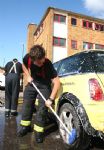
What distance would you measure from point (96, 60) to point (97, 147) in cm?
149

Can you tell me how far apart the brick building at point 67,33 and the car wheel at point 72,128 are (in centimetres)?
2604

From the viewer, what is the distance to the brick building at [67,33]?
1235 inches

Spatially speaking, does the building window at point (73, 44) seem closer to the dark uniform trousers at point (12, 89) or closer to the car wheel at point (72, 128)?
the dark uniform trousers at point (12, 89)

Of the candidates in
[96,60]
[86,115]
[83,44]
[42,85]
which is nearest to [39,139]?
[42,85]

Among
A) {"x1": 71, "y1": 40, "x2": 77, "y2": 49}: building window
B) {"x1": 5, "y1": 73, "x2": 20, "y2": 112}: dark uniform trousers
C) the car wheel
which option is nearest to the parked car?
the car wheel

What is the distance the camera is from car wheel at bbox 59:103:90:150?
4.41 metres

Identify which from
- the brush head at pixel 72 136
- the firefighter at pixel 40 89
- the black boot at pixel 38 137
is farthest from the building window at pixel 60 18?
the brush head at pixel 72 136

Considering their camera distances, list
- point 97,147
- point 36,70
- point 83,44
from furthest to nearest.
Result: 1. point 83,44
2. point 36,70
3. point 97,147

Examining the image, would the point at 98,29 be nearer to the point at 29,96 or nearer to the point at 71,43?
the point at 71,43

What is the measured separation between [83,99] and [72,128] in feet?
1.93

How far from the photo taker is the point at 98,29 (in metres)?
35.1

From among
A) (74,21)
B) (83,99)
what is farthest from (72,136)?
(74,21)

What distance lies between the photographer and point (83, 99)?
4.42 m

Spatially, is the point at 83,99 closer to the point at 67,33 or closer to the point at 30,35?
the point at 67,33
